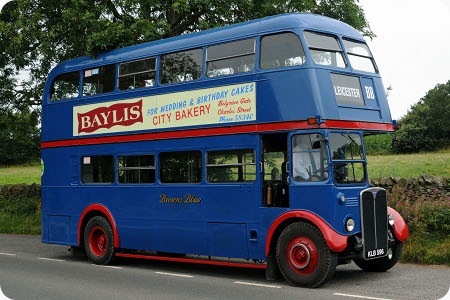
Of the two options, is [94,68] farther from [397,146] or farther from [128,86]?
[397,146]

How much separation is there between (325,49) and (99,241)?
663 cm

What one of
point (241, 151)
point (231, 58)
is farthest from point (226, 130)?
point (231, 58)

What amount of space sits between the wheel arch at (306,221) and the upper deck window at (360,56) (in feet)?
9.46

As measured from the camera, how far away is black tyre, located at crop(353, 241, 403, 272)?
1190cm

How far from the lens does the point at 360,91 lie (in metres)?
11.6

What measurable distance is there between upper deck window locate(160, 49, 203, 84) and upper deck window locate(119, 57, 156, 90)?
0.34 meters

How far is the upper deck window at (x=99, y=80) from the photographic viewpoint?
14.5 metres

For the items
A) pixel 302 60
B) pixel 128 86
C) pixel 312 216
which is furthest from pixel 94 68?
pixel 312 216

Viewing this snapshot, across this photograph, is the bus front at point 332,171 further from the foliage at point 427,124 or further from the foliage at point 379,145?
the foliage at point 427,124

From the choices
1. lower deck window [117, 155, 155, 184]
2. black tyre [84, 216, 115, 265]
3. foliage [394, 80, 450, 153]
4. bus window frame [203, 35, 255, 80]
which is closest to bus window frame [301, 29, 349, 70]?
bus window frame [203, 35, 255, 80]

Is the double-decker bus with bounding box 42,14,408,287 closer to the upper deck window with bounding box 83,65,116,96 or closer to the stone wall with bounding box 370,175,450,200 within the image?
the upper deck window with bounding box 83,65,116,96

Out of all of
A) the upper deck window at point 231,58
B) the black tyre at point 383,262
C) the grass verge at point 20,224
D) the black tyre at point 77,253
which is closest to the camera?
the upper deck window at point 231,58

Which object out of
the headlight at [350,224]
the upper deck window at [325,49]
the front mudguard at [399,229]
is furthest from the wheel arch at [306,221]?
the upper deck window at [325,49]

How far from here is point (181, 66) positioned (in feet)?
42.7
